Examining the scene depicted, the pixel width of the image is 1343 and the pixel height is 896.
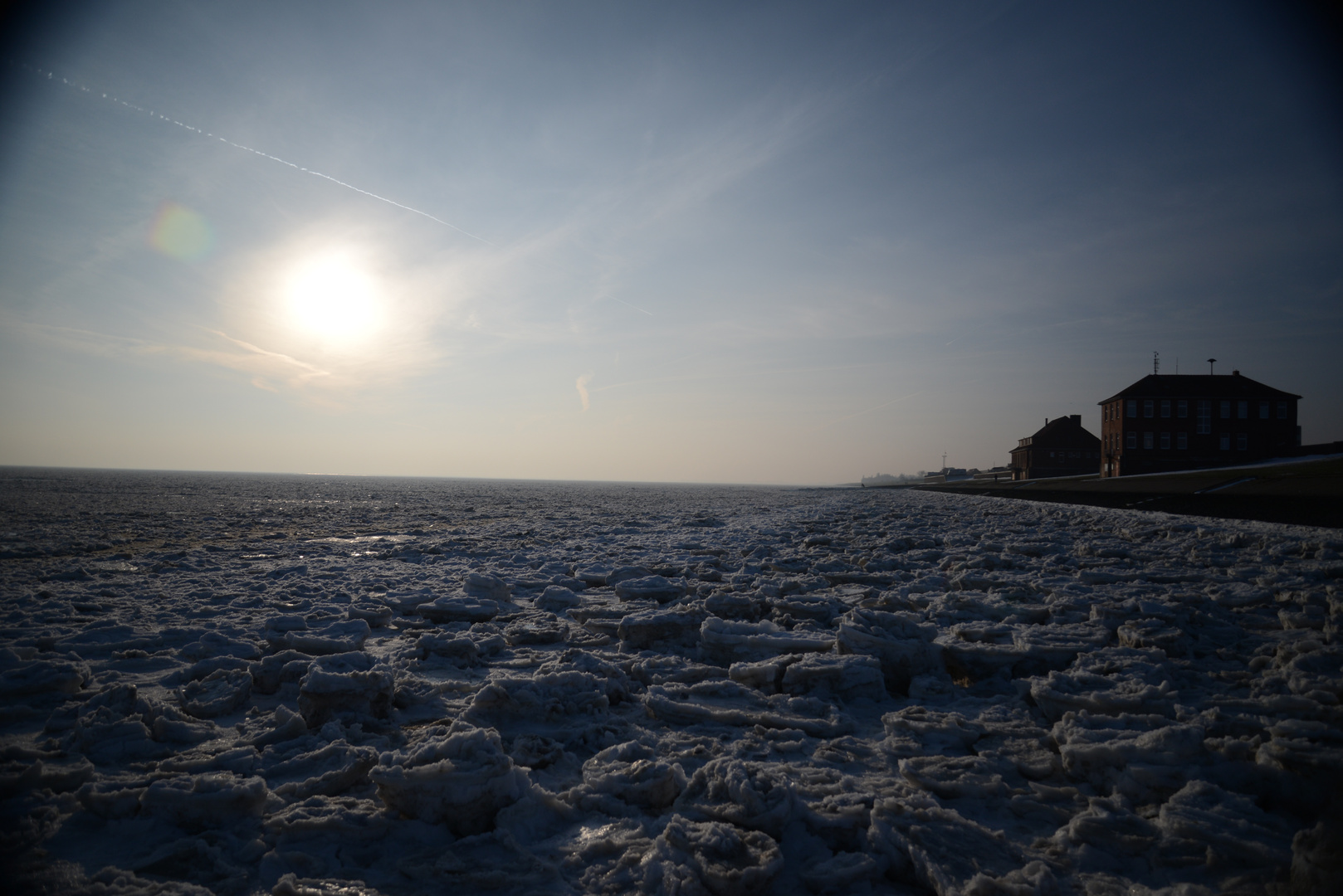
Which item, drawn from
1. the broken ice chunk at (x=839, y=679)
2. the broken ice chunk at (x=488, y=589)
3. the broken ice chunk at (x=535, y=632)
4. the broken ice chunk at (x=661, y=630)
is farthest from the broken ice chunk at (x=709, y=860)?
the broken ice chunk at (x=488, y=589)

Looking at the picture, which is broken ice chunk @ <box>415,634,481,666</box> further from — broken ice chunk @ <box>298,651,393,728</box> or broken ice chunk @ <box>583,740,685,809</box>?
broken ice chunk @ <box>583,740,685,809</box>

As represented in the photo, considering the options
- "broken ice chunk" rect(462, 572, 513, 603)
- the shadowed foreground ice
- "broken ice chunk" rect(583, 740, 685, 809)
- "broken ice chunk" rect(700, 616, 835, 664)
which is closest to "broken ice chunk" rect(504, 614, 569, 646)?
the shadowed foreground ice

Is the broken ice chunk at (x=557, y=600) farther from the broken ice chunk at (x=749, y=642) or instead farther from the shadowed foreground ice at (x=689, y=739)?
the broken ice chunk at (x=749, y=642)

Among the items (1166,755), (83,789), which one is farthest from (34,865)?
(1166,755)

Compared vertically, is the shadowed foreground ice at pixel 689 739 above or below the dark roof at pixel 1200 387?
below

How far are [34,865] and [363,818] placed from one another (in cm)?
100

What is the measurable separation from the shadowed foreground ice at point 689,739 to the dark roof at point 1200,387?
4413 centimetres

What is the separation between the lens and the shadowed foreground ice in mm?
1976

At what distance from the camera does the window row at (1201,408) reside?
38.7 meters

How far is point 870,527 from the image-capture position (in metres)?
13.7

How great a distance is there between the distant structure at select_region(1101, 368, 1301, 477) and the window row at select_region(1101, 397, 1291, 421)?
39 mm

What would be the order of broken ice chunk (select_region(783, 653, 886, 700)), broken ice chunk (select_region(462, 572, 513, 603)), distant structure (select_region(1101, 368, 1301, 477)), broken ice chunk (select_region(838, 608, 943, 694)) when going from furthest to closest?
1. distant structure (select_region(1101, 368, 1301, 477))
2. broken ice chunk (select_region(462, 572, 513, 603))
3. broken ice chunk (select_region(838, 608, 943, 694))
4. broken ice chunk (select_region(783, 653, 886, 700))

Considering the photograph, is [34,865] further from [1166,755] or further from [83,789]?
[1166,755]

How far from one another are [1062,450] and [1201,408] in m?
16.1
